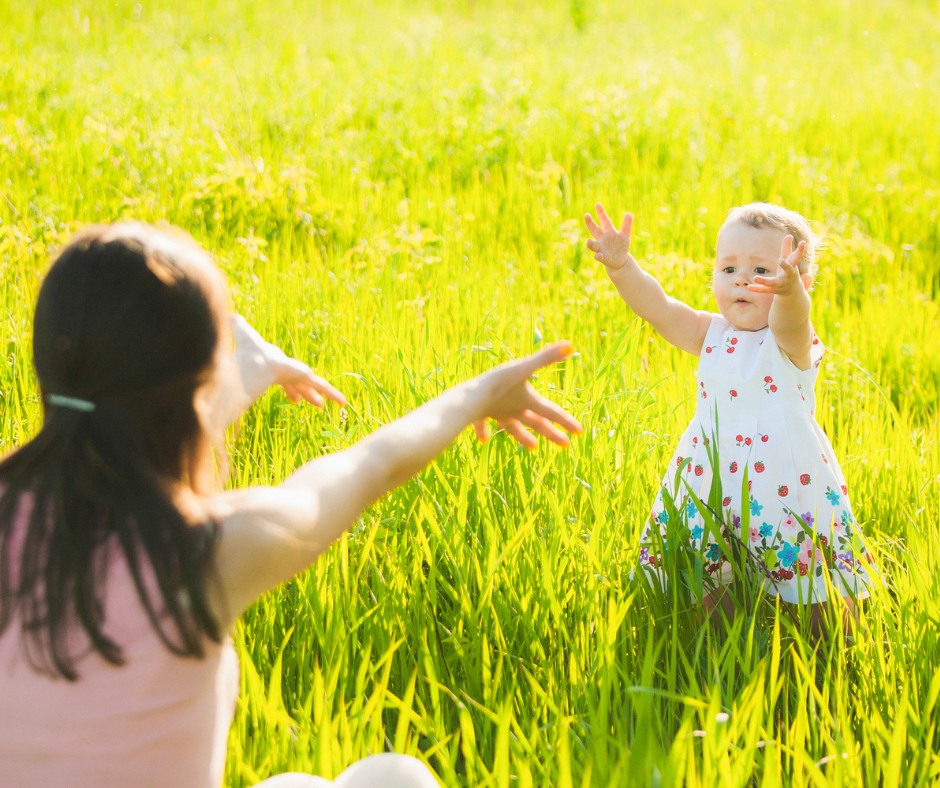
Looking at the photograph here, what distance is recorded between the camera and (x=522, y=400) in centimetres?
151

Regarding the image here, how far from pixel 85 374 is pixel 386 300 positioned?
2.31m

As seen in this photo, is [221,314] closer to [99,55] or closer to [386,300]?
[386,300]

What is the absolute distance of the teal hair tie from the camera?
106 cm

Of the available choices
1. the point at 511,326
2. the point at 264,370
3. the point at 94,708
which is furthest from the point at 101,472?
the point at 511,326

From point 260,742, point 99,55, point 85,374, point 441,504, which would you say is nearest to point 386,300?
point 441,504

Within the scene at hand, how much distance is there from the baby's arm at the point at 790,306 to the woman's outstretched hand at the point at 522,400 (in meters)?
0.68

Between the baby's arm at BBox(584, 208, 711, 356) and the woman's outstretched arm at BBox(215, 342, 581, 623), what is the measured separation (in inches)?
32.3

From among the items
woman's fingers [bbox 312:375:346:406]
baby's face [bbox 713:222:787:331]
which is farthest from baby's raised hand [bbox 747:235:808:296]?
woman's fingers [bbox 312:375:346:406]

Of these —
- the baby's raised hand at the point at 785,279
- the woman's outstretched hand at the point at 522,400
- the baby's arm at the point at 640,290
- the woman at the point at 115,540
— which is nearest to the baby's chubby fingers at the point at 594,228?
the baby's arm at the point at 640,290

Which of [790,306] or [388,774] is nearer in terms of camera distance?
[388,774]

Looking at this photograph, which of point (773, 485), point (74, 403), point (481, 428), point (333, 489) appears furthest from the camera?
point (773, 485)

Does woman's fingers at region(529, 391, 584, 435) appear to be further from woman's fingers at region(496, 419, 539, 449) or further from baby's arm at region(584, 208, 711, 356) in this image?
baby's arm at region(584, 208, 711, 356)

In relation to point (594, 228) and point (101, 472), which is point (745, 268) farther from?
point (101, 472)

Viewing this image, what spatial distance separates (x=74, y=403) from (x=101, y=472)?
92 mm
